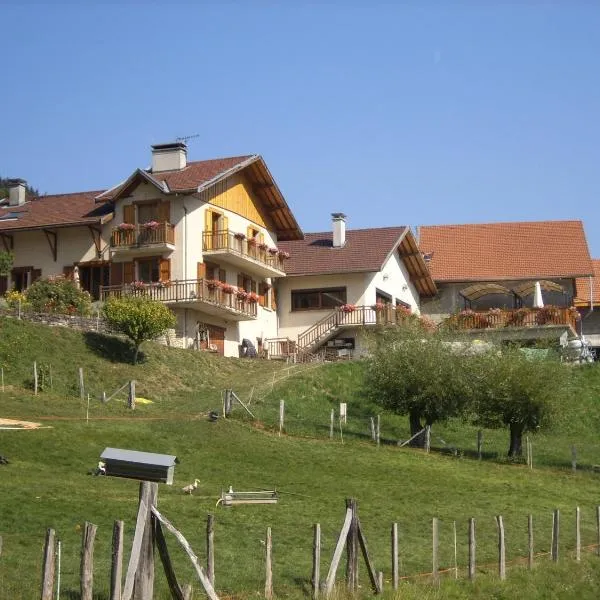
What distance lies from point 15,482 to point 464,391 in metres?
20.2

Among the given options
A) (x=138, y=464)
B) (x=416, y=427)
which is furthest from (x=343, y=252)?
(x=138, y=464)

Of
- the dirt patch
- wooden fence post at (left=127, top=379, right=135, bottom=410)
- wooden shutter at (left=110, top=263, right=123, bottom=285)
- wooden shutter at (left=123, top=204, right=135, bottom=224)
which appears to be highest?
wooden shutter at (left=123, top=204, right=135, bottom=224)

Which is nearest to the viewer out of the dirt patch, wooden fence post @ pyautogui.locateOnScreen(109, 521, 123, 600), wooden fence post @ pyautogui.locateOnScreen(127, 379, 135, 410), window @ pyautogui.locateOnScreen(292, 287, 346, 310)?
wooden fence post @ pyautogui.locateOnScreen(109, 521, 123, 600)

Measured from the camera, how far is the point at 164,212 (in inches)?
2281

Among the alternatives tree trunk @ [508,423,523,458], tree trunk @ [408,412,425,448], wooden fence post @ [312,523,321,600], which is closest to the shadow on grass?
tree trunk @ [408,412,425,448]

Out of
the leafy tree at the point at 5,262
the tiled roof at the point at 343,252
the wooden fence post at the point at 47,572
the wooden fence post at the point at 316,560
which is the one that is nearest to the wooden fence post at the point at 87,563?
the wooden fence post at the point at 47,572

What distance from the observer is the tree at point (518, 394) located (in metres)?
45.4

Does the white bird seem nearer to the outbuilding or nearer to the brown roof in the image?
the outbuilding

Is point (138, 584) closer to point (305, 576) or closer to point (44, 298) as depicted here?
point (305, 576)

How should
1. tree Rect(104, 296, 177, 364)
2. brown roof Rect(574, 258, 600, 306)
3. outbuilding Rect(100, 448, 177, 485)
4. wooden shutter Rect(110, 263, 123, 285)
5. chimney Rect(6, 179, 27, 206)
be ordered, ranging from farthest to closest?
brown roof Rect(574, 258, 600, 306) < chimney Rect(6, 179, 27, 206) < wooden shutter Rect(110, 263, 123, 285) < tree Rect(104, 296, 177, 364) < outbuilding Rect(100, 448, 177, 485)

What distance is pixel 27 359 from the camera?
45.6m

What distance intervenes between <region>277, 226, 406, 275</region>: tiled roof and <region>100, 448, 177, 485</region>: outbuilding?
32.7 m

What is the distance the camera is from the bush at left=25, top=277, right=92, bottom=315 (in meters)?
53.2

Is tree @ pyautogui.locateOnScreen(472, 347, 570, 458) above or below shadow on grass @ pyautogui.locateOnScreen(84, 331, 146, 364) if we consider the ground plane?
below
